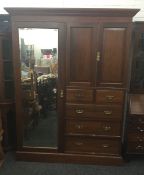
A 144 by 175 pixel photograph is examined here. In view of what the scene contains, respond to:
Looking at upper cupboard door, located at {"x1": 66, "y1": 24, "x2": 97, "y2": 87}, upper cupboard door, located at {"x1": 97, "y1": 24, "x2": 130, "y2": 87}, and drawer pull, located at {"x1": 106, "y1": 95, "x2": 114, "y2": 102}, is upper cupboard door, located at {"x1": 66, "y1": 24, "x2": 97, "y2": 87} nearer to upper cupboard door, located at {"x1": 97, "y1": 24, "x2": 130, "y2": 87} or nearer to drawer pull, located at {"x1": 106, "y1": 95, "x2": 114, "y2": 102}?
upper cupboard door, located at {"x1": 97, "y1": 24, "x2": 130, "y2": 87}

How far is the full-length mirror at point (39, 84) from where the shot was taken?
253cm

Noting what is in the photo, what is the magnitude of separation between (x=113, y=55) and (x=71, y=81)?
22.4 inches

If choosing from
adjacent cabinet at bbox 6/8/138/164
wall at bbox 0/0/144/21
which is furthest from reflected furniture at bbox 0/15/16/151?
wall at bbox 0/0/144/21

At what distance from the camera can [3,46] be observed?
2779 mm

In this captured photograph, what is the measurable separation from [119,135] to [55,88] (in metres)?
0.98

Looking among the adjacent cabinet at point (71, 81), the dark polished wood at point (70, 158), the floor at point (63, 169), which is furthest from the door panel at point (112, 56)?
the floor at point (63, 169)

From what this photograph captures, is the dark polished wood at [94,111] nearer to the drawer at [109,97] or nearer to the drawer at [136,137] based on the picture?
the drawer at [109,97]

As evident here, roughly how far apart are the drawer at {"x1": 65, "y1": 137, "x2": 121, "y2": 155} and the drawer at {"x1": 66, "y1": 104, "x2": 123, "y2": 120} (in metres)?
0.31

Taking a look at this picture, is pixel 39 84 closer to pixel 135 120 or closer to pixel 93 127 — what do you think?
pixel 93 127

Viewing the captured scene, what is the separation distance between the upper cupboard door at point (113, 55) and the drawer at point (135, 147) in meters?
0.80

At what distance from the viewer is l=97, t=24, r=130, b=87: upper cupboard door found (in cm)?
244

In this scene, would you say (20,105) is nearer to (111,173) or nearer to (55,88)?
(55,88)
